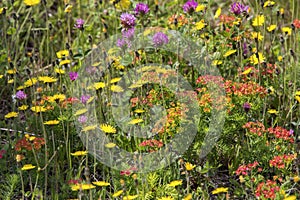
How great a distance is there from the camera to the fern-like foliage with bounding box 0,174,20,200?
1972mm

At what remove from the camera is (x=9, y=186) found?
2.10 metres

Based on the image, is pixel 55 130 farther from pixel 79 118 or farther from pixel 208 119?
pixel 208 119

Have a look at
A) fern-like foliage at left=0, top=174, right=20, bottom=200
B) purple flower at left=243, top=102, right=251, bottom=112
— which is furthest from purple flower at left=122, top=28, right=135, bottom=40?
fern-like foliage at left=0, top=174, right=20, bottom=200

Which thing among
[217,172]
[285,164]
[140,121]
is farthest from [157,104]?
[285,164]

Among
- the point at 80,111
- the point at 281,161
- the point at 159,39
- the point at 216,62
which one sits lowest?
the point at 281,161

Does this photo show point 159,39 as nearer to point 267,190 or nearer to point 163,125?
point 163,125

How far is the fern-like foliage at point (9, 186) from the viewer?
1.97 meters

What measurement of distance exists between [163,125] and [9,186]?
0.59 m

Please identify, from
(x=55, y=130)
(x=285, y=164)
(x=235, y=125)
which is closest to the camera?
(x=285, y=164)

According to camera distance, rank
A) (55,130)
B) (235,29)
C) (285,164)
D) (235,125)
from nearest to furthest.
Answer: (285,164) < (235,125) < (55,130) < (235,29)

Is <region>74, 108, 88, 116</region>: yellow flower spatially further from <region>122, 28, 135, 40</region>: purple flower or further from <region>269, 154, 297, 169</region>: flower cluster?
<region>269, 154, 297, 169</region>: flower cluster

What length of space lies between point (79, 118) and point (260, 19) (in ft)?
2.95

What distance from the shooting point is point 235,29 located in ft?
8.22

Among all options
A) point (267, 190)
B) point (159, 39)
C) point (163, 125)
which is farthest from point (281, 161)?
point (159, 39)
